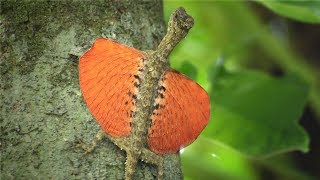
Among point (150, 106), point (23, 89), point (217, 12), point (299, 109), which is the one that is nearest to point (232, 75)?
point (299, 109)

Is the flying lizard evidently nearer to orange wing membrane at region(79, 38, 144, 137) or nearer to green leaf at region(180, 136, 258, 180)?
orange wing membrane at region(79, 38, 144, 137)

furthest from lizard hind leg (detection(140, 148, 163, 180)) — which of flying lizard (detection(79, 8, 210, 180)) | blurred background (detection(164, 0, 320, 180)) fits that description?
blurred background (detection(164, 0, 320, 180))

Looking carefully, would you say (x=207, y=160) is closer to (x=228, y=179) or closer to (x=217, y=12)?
(x=228, y=179)

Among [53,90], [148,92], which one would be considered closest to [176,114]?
[148,92]

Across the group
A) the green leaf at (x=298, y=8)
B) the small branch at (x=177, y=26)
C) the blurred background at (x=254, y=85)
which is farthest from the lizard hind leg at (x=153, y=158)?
the green leaf at (x=298, y=8)

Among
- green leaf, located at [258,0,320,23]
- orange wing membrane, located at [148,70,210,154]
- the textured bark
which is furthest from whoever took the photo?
green leaf, located at [258,0,320,23]

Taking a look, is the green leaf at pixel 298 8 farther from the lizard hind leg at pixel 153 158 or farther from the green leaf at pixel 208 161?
the lizard hind leg at pixel 153 158

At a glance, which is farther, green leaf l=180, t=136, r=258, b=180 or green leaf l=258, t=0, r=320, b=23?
green leaf l=180, t=136, r=258, b=180
